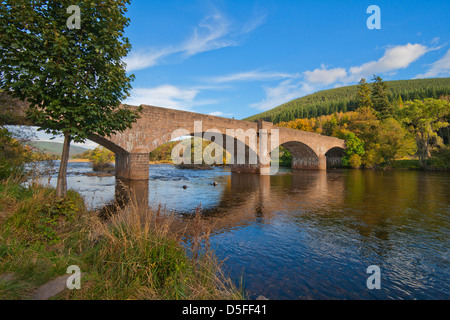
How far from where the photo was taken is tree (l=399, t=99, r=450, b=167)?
40594 millimetres

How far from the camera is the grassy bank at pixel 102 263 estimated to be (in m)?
3.23

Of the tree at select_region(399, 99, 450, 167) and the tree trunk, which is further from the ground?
the tree at select_region(399, 99, 450, 167)

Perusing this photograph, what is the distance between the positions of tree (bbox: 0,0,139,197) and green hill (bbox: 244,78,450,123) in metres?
115

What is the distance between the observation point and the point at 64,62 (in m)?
Result: 5.00

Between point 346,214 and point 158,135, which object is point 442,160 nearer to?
point 346,214

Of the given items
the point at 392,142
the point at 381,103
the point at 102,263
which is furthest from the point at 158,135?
the point at 381,103

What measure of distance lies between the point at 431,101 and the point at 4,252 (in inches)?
2229

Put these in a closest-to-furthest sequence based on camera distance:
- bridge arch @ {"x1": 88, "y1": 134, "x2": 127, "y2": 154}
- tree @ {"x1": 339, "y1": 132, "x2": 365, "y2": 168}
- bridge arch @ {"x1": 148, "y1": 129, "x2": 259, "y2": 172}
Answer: bridge arch @ {"x1": 88, "y1": 134, "x2": 127, "y2": 154}, bridge arch @ {"x1": 148, "y1": 129, "x2": 259, "y2": 172}, tree @ {"x1": 339, "y1": 132, "x2": 365, "y2": 168}

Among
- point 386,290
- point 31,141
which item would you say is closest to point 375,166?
point 386,290

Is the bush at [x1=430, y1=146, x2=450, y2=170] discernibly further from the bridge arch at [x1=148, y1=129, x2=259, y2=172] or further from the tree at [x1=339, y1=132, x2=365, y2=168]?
the bridge arch at [x1=148, y1=129, x2=259, y2=172]

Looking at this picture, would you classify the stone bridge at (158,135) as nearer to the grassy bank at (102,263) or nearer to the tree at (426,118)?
the grassy bank at (102,263)

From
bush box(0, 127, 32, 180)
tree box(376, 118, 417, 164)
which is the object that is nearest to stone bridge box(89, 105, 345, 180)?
bush box(0, 127, 32, 180)

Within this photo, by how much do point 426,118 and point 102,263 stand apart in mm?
55272
